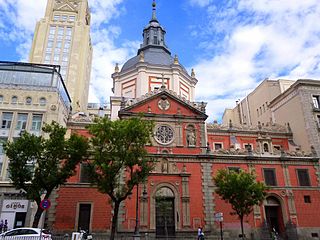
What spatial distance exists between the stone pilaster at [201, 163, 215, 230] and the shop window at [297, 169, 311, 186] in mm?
10452

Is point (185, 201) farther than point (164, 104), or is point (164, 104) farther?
point (164, 104)

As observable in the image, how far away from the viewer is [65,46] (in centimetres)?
7338

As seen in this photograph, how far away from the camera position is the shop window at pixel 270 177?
31.7 metres

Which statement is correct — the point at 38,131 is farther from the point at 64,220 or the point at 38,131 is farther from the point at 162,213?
the point at 162,213

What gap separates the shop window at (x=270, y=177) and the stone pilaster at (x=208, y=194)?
21.1 feet

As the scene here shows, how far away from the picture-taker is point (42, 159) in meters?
23.1

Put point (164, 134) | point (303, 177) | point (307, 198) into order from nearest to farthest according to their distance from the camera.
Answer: point (307, 198)
point (164, 134)
point (303, 177)

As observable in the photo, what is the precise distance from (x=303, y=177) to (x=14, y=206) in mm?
31200

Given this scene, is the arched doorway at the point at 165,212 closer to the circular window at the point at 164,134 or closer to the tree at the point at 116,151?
the circular window at the point at 164,134

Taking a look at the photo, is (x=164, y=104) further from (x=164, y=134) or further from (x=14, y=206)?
(x=14, y=206)

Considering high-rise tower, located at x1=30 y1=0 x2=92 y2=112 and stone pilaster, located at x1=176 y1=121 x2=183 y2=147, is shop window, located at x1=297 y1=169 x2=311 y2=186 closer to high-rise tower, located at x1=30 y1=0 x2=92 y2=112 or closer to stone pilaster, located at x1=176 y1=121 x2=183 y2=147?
stone pilaster, located at x1=176 y1=121 x2=183 y2=147

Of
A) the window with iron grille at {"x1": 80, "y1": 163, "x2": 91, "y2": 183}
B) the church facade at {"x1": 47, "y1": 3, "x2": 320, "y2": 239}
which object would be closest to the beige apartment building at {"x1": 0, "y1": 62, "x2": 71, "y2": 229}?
the church facade at {"x1": 47, "y1": 3, "x2": 320, "y2": 239}

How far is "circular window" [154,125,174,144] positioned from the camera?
31656 millimetres

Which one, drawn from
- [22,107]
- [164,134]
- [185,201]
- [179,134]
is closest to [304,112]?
[179,134]
